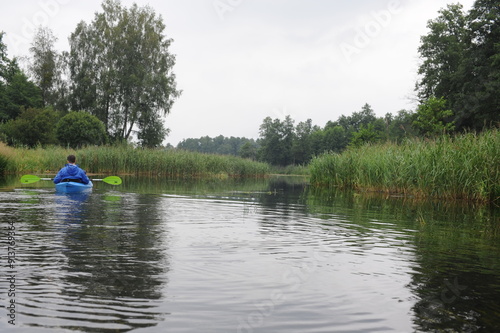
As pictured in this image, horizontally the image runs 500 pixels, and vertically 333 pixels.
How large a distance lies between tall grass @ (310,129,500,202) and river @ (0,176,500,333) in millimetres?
5152

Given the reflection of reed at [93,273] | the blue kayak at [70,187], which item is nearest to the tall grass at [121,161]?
the blue kayak at [70,187]

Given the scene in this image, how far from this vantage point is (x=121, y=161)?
29.4 m

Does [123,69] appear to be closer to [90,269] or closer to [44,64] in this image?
[44,64]

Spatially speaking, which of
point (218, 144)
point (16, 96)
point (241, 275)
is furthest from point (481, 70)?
point (218, 144)

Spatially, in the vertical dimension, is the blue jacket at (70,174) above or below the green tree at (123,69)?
below

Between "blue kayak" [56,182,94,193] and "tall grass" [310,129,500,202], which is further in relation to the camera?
"tall grass" [310,129,500,202]

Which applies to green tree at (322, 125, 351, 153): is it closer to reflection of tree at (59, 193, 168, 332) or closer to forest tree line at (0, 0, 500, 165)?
forest tree line at (0, 0, 500, 165)

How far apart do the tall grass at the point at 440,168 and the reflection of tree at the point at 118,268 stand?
9922 millimetres

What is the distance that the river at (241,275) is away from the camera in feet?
10.8

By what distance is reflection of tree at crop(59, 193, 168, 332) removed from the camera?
3.38 meters

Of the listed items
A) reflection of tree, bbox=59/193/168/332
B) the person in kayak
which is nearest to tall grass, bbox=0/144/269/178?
the person in kayak

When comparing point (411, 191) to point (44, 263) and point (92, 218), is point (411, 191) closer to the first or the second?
point (92, 218)

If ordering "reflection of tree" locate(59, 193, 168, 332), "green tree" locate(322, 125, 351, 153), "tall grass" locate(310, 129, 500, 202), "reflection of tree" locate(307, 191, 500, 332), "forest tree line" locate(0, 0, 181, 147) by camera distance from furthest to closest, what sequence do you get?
"green tree" locate(322, 125, 351, 153) → "forest tree line" locate(0, 0, 181, 147) → "tall grass" locate(310, 129, 500, 202) → "reflection of tree" locate(307, 191, 500, 332) → "reflection of tree" locate(59, 193, 168, 332)

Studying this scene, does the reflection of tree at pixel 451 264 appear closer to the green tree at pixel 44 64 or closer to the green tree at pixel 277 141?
the green tree at pixel 44 64
